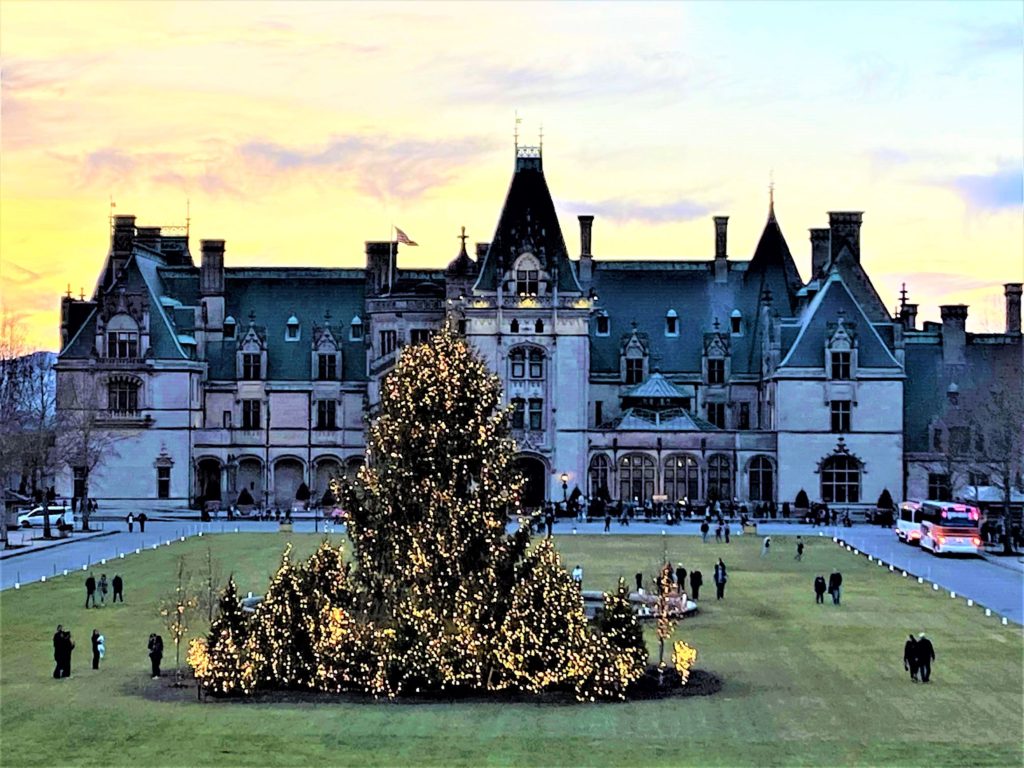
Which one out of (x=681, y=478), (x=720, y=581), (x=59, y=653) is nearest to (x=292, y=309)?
(x=681, y=478)

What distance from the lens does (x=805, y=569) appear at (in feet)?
223

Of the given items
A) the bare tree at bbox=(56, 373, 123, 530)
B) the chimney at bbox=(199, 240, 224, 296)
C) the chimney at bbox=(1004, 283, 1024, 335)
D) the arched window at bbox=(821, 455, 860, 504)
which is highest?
the chimney at bbox=(199, 240, 224, 296)

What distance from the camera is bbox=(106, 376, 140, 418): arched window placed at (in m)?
107

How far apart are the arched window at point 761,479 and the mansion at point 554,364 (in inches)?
4.0

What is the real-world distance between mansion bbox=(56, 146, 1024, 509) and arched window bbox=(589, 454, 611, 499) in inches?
4.7

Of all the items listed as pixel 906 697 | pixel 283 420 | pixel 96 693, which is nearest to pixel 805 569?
pixel 906 697

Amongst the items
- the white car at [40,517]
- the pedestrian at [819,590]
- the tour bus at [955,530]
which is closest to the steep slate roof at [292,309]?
the white car at [40,517]

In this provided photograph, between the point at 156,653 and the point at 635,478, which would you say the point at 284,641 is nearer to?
the point at 156,653

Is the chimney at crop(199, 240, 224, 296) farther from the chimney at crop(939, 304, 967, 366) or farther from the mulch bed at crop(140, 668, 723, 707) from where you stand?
the mulch bed at crop(140, 668, 723, 707)

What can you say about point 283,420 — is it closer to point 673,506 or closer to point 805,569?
point 673,506

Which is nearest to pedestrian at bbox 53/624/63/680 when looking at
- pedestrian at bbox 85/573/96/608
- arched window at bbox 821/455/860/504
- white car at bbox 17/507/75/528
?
pedestrian at bbox 85/573/96/608

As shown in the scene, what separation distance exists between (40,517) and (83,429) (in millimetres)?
6710

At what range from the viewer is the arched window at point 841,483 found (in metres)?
104

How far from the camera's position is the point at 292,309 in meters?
114
